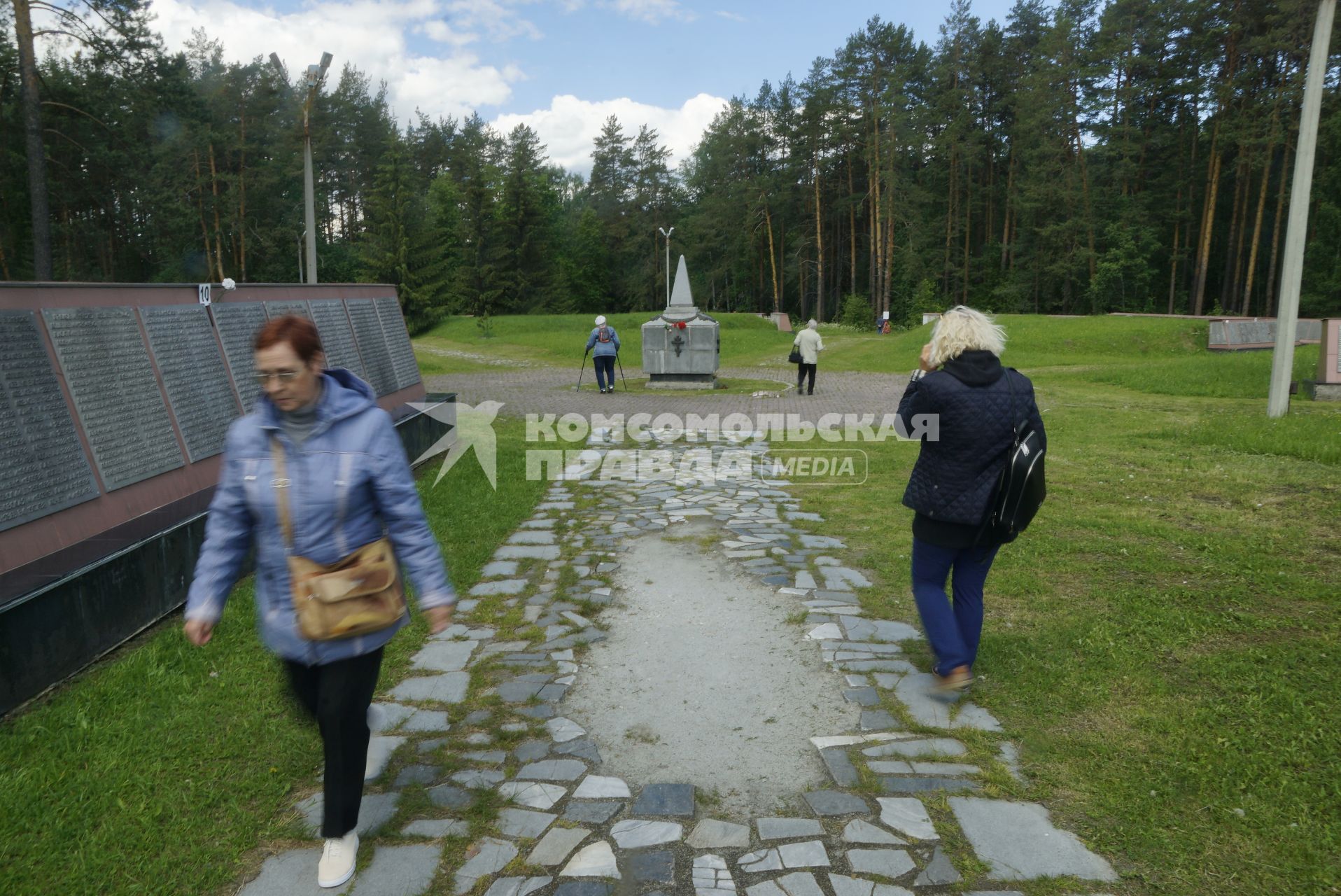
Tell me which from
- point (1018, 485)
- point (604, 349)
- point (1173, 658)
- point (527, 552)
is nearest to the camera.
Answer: point (1018, 485)

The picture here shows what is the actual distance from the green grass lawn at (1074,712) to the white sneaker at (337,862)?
307 mm

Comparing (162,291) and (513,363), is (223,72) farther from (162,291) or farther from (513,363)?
(162,291)

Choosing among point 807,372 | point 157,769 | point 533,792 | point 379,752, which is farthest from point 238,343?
point 807,372

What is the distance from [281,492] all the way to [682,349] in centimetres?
1735

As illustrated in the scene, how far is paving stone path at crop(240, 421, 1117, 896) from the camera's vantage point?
2943 mm

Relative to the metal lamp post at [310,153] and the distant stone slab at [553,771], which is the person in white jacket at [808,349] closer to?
the metal lamp post at [310,153]

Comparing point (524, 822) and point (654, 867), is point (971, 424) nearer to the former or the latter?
point (654, 867)

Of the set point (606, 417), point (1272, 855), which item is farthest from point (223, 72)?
point (1272, 855)

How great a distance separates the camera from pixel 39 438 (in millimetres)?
4777

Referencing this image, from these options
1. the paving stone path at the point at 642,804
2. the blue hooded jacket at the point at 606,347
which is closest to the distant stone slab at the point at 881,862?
the paving stone path at the point at 642,804

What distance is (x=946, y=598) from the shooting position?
165 inches

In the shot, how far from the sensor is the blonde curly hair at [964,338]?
406 cm

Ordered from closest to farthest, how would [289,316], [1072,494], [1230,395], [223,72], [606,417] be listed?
[289,316] < [1072,494] < [606,417] < [1230,395] < [223,72]

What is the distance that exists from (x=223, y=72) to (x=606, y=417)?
5569cm
